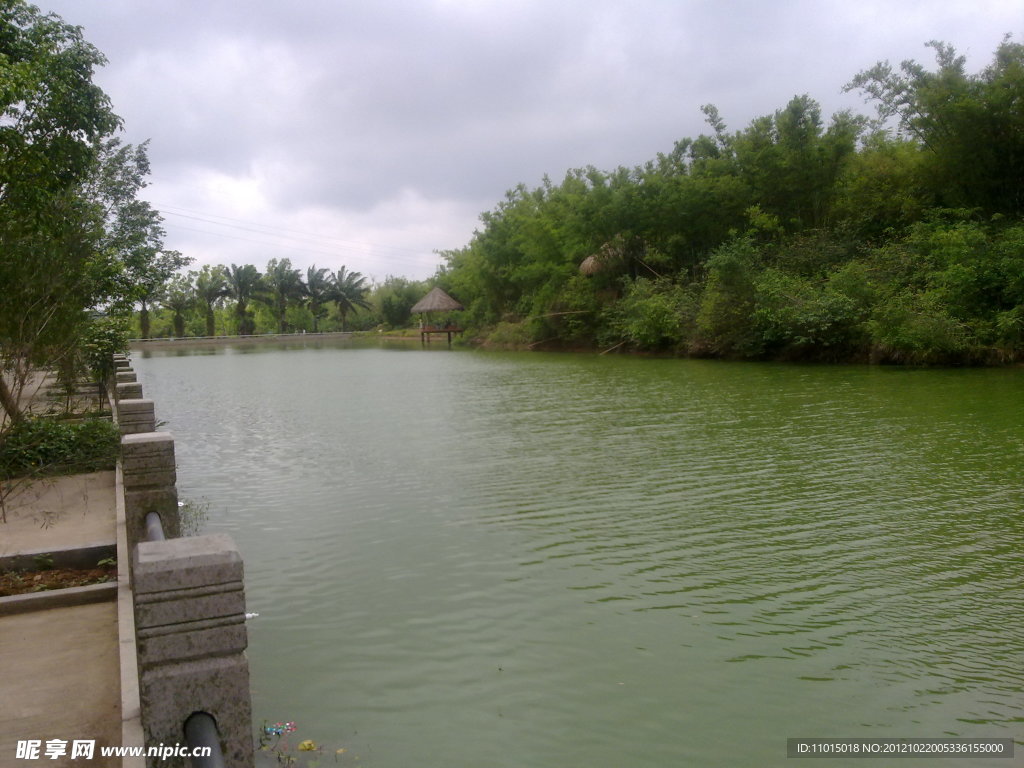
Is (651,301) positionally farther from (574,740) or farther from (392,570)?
(574,740)

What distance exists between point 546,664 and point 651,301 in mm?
25988

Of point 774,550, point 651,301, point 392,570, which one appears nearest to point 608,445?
point 774,550

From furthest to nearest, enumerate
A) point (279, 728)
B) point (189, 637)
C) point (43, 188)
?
point (43, 188)
point (279, 728)
point (189, 637)

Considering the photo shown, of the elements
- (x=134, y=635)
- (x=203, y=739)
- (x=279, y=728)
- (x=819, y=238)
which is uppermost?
(x=819, y=238)

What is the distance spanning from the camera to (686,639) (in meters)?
4.64

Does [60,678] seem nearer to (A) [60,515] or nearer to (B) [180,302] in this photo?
(A) [60,515]

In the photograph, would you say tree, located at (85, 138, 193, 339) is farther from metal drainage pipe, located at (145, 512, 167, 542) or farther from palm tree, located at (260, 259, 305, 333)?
palm tree, located at (260, 259, 305, 333)

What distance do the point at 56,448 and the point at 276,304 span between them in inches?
2368

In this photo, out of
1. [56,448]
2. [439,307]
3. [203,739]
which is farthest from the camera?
[439,307]

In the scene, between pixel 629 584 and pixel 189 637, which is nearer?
pixel 189 637

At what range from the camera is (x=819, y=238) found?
91.8 feet

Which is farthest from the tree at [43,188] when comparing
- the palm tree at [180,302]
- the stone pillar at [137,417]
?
the palm tree at [180,302]

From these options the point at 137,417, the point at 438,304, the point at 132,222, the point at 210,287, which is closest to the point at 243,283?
the point at 210,287

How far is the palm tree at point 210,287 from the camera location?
60.9m
